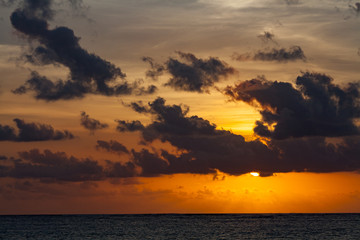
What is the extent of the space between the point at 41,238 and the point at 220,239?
56508mm

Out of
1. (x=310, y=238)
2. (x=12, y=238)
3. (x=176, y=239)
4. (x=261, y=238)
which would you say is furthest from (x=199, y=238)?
(x=12, y=238)

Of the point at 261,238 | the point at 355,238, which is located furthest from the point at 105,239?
the point at 355,238

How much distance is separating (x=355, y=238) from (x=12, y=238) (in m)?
107

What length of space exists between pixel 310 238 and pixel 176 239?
4122 cm

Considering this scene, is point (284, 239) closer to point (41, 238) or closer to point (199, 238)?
point (199, 238)

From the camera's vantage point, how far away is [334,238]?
173 metres

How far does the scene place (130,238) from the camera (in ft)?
569

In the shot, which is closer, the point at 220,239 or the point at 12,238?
the point at 220,239

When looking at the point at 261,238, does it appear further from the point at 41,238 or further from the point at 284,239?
the point at 41,238

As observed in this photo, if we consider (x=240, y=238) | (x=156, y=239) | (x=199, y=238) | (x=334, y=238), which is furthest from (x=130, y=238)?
(x=334, y=238)

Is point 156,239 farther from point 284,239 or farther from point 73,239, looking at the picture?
point 284,239

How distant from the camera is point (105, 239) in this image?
16800cm

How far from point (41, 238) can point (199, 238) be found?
164 ft

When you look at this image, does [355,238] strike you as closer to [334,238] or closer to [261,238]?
[334,238]
